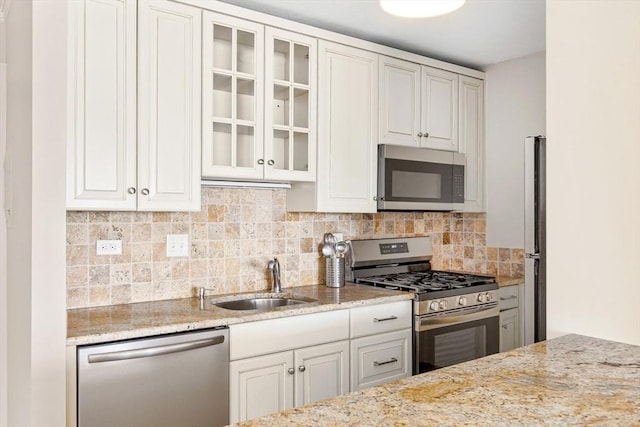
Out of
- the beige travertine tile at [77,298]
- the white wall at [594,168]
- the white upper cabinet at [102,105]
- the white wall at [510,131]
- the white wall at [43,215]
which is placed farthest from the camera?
the white wall at [510,131]

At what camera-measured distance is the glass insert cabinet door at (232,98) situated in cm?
257

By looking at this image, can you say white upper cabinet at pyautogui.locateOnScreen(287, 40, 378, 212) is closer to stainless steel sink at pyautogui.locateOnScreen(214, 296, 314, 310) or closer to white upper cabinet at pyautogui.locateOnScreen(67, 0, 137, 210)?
stainless steel sink at pyautogui.locateOnScreen(214, 296, 314, 310)

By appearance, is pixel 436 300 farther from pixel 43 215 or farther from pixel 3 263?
pixel 3 263

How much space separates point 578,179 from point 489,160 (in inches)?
91.9

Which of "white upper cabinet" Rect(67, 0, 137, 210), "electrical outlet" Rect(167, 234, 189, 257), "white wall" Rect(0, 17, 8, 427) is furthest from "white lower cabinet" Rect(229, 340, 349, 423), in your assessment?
"white wall" Rect(0, 17, 8, 427)

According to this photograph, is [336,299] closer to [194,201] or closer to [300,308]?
[300,308]

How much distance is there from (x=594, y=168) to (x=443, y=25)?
5.76ft

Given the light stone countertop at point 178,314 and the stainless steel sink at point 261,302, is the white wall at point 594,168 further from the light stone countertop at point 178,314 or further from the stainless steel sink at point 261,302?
the stainless steel sink at point 261,302

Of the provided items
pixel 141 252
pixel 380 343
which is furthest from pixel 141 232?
pixel 380 343

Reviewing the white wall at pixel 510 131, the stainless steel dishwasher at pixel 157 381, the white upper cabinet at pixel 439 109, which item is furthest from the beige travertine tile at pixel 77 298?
the white wall at pixel 510 131

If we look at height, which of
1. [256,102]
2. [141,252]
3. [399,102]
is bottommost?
[141,252]

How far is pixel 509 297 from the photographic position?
140 inches

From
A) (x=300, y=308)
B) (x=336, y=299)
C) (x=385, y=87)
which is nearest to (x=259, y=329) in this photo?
(x=300, y=308)

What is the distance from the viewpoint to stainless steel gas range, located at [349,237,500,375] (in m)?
3.01
